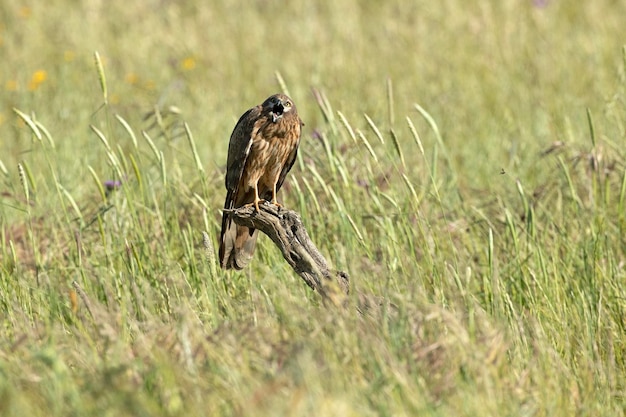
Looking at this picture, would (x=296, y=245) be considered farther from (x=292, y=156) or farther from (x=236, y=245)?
(x=292, y=156)

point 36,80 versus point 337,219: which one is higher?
point 36,80

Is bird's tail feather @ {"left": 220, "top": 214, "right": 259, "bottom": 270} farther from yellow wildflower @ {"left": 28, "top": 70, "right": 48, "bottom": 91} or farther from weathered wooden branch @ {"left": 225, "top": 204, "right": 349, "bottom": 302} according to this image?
yellow wildflower @ {"left": 28, "top": 70, "right": 48, "bottom": 91}

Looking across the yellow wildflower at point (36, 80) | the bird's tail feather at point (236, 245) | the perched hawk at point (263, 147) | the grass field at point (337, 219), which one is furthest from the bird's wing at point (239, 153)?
the yellow wildflower at point (36, 80)

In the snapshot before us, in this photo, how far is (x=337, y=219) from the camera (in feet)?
12.6

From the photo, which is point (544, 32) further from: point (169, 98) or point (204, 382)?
point (204, 382)

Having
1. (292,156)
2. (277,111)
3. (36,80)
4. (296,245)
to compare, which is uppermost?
(36,80)

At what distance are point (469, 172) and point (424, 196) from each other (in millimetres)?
1092

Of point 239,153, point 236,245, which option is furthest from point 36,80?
point 236,245

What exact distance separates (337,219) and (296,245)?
0.66 meters

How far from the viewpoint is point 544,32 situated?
24.1 ft

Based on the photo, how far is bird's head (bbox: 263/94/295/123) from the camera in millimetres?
4020

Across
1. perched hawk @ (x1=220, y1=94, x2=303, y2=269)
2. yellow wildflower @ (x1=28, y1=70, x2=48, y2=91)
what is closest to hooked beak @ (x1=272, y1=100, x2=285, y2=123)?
perched hawk @ (x1=220, y1=94, x2=303, y2=269)

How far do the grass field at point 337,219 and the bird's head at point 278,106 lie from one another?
231 millimetres

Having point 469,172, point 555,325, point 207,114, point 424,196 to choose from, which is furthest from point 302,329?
point 207,114
